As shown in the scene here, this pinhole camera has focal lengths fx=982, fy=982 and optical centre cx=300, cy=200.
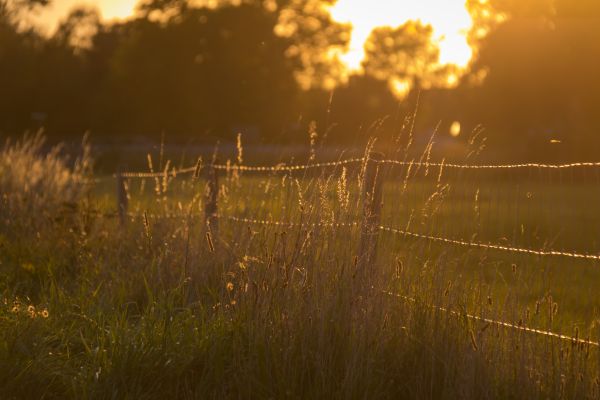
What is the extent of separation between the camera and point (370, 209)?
20.1 feet

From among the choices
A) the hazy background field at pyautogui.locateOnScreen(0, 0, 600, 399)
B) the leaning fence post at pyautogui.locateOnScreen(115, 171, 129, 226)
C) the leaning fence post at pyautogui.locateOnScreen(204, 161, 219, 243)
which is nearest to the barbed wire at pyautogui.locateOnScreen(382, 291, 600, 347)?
the hazy background field at pyautogui.locateOnScreen(0, 0, 600, 399)

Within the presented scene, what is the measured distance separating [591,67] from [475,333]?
35.9 m

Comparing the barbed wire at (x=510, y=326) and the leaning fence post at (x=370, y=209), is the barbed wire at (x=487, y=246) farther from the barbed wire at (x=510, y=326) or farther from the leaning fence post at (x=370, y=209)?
the barbed wire at (x=510, y=326)

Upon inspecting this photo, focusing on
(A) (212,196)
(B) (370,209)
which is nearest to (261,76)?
(A) (212,196)

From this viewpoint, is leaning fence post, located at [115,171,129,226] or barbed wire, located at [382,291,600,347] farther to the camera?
leaning fence post, located at [115,171,129,226]

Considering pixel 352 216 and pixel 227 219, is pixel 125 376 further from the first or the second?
pixel 227 219

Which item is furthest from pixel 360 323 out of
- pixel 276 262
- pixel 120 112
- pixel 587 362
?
pixel 120 112

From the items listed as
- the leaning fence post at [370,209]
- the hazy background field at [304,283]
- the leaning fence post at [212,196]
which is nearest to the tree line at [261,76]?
the hazy background field at [304,283]

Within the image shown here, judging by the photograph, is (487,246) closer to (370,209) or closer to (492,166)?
(492,166)

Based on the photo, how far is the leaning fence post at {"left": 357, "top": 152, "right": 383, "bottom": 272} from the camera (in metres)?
5.76

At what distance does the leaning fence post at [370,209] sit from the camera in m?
5.76

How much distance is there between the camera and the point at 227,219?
8.03 meters

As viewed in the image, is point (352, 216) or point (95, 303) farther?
point (95, 303)

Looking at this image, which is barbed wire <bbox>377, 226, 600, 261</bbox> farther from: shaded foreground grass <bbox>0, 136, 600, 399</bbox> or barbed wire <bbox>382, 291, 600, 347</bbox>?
barbed wire <bbox>382, 291, 600, 347</bbox>
